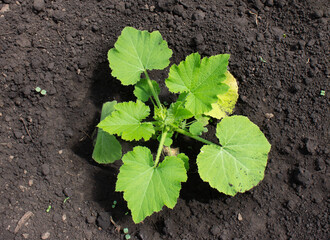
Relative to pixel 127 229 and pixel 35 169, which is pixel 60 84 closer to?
pixel 35 169

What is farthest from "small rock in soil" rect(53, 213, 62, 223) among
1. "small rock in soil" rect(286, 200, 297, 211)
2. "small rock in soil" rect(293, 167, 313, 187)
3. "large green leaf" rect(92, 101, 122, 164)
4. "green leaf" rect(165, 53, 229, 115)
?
"small rock in soil" rect(293, 167, 313, 187)

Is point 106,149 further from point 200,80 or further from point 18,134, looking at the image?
point 200,80

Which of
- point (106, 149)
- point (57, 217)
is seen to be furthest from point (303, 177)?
point (57, 217)

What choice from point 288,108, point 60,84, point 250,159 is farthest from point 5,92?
point 288,108

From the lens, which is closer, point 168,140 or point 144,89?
point 168,140

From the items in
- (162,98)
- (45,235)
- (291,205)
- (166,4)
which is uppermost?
(166,4)
